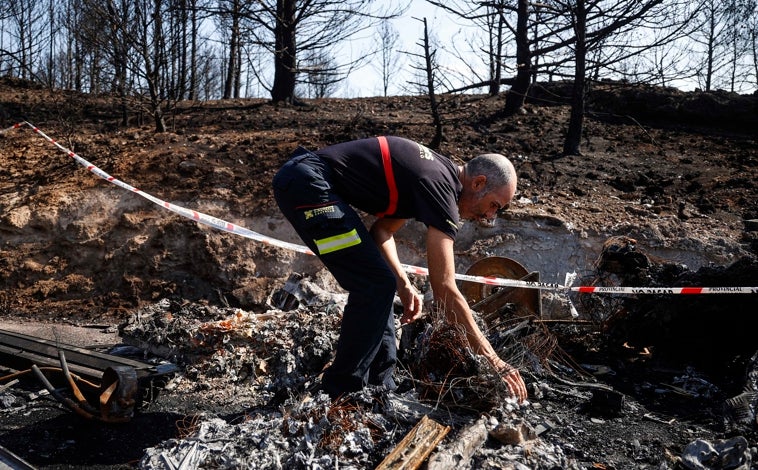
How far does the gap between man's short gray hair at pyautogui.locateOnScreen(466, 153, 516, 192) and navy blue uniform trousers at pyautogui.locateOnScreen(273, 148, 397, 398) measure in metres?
0.78

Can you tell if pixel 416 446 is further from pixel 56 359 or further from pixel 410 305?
pixel 56 359

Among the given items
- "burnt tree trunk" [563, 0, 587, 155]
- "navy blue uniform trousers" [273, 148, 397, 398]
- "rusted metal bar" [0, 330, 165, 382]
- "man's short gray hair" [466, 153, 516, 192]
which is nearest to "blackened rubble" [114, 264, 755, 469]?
"navy blue uniform trousers" [273, 148, 397, 398]

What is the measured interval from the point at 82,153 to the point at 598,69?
27.6 ft

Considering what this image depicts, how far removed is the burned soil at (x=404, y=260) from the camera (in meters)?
3.60

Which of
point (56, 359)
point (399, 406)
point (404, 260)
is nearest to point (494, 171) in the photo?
point (399, 406)

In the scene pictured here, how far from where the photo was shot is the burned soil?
360 centimetres

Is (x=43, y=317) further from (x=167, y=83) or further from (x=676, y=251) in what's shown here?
(x=676, y=251)

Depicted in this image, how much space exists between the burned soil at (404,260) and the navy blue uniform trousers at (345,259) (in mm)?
242

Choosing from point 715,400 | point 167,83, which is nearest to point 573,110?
point 715,400

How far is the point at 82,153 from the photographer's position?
9.80 metres

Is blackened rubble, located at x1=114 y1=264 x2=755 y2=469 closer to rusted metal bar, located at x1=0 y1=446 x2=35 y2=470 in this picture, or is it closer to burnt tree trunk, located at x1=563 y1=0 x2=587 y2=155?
rusted metal bar, located at x1=0 y1=446 x2=35 y2=470

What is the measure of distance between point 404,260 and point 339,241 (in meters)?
4.67

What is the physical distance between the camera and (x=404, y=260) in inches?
322

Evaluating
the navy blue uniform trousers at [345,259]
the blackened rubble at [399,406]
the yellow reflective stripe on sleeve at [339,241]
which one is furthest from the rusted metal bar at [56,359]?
the yellow reflective stripe on sleeve at [339,241]
